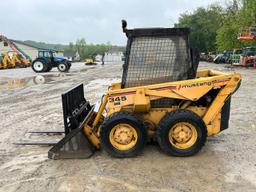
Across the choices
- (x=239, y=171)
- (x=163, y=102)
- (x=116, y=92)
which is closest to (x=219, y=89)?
(x=163, y=102)

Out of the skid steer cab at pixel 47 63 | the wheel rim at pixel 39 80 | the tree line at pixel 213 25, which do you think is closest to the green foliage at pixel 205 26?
the tree line at pixel 213 25

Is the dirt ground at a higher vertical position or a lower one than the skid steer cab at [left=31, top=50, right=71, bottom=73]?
lower

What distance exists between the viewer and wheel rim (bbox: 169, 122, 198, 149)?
15.1 feet

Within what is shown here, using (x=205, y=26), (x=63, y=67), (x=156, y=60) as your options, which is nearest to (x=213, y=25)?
(x=205, y=26)

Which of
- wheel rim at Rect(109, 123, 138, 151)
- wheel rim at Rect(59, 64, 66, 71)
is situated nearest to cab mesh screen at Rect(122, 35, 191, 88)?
wheel rim at Rect(109, 123, 138, 151)

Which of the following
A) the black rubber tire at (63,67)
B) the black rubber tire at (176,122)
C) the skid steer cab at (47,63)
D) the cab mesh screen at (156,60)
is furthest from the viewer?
the black rubber tire at (63,67)

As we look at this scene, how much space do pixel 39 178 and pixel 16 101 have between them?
7119mm

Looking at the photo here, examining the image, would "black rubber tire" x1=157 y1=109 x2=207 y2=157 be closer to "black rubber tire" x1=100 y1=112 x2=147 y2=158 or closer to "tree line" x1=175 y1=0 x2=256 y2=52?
"black rubber tire" x1=100 y1=112 x2=147 y2=158

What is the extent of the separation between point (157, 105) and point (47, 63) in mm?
23565

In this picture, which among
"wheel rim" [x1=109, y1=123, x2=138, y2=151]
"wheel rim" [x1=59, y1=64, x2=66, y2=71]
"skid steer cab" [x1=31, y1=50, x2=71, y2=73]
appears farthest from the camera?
"wheel rim" [x1=59, y1=64, x2=66, y2=71]

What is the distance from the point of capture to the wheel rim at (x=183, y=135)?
4.61 meters

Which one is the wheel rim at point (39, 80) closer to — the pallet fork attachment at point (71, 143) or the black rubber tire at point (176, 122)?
the pallet fork attachment at point (71, 143)

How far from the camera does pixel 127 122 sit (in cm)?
458

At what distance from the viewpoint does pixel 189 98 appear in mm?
4613
